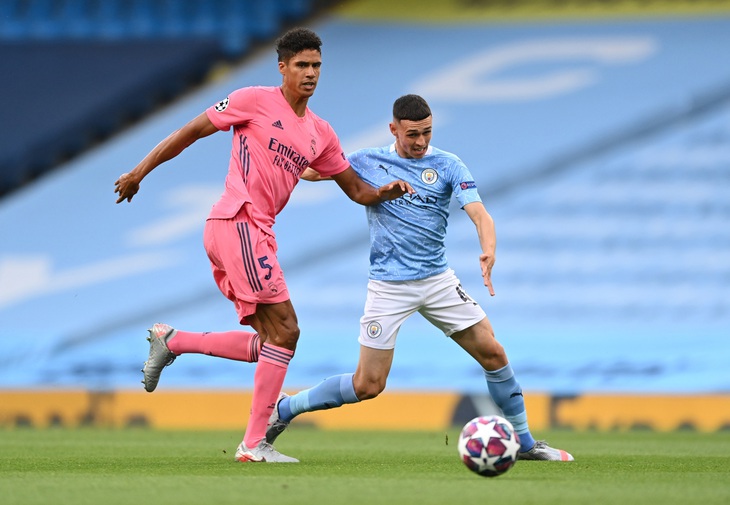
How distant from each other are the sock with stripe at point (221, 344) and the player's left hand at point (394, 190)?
40.2 inches

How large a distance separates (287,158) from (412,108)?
73 centimetres

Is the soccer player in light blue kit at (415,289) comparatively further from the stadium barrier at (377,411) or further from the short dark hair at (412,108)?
the stadium barrier at (377,411)

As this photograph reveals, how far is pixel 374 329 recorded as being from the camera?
6.90 meters

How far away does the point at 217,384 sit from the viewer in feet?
41.8

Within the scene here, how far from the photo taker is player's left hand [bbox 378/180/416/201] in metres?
6.70

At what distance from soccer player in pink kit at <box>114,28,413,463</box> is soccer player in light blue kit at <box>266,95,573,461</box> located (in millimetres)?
308

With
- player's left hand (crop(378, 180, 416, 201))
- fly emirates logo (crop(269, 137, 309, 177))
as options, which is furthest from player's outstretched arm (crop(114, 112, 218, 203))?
player's left hand (crop(378, 180, 416, 201))

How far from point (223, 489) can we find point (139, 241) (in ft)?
31.9

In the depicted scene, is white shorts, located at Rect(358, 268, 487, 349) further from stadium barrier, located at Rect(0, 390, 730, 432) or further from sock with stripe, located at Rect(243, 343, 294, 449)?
stadium barrier, located at Rect(0, 390, 730, 432)

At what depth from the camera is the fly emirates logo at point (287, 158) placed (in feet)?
21.6

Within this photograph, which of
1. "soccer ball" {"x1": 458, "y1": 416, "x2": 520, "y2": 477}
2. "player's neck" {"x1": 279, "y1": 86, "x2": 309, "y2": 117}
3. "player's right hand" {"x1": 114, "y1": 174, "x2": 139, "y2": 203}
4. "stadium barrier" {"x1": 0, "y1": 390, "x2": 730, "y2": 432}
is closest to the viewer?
"soccer ball" {"x1": 458, "y1": 416, "x2": 520, "y2": 477}

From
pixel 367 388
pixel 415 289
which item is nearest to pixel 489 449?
pixel 367 388

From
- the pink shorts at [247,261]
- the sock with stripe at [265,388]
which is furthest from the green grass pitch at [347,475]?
the pink shorts at [247,261]

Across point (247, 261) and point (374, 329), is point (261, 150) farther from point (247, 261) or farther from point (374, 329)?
point (374, 329)
